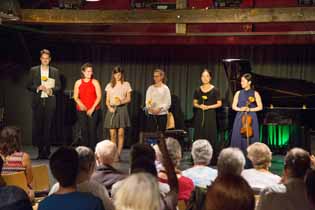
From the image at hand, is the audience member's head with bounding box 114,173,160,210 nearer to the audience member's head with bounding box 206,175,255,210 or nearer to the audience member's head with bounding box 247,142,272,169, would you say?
the audience member's head with bounding box 206,175,255,210

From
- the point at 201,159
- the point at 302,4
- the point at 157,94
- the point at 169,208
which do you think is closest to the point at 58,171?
the point at 169,208

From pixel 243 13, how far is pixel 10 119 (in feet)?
17.3

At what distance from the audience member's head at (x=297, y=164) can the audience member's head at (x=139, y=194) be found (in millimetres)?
1187

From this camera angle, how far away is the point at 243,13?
307 inches

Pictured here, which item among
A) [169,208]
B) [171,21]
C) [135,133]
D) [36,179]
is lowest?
[135,133]

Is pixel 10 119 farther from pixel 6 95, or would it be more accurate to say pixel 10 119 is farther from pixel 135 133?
pixel 135 133

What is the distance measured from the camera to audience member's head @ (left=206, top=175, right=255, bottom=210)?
1827 mm

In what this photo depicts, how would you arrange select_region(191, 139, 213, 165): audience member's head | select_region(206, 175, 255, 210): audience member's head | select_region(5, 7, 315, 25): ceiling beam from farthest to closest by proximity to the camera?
select_region(5, 7, 315, 25): ceiling beam < select_region(191, 139, 213, 165): audience member's head < select_region(206, 175, 255, 210): audience member's head

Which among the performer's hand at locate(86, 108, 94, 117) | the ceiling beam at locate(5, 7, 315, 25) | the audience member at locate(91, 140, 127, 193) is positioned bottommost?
the performer's hand at locate(86, 108, 94, 117)

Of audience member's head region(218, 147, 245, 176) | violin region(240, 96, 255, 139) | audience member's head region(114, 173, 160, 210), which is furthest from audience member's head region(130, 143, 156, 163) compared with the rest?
violin region(240, 96, 255, 139)

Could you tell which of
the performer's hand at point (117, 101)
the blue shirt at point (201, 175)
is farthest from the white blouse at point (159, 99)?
the blue shirt at point (201, 175)

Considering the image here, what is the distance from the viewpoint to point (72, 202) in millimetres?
2633

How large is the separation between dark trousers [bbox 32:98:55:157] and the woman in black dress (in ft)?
7.12

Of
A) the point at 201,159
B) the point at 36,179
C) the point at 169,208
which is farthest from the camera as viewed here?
the point at 36,179
